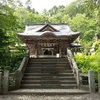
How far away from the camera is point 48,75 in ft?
39.5

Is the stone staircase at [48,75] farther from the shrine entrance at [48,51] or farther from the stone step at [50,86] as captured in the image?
the shrine entrance at [48,51]

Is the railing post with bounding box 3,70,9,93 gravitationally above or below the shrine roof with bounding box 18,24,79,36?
below

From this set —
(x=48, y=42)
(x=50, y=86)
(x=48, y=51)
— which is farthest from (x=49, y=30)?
(x=50, y=86)

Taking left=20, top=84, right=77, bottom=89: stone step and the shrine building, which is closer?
left=20, top=84, right=77, bottom=89: stone step

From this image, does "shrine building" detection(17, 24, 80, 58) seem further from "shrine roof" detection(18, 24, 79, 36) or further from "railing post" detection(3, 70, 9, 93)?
"railing post" detection(3, 70, 9, 93)

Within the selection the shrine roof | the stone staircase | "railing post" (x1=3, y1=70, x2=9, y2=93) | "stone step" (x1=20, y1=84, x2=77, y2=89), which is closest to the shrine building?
the shrine roof

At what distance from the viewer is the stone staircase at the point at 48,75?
1055cm

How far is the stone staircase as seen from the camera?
10555 millimetres

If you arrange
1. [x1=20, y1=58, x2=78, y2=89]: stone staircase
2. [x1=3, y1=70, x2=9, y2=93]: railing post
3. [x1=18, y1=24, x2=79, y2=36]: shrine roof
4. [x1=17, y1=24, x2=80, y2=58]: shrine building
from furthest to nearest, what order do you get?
[x1=18, y1=24, x2=79, y2=36]: shrine roof → [x1=17, y1=24, x2=80, y2=58]: shrine building → [x1=20, y1=58, x2=78, y2=89]: stone staircase → [x1=3, y1=70, x2=9, y2=93]: railing post

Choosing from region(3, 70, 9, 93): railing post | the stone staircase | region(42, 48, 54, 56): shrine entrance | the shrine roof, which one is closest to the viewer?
region(3, 70, 9, 93): railing post

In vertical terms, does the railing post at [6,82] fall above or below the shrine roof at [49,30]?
below

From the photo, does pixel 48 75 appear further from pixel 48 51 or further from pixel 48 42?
pixel 48 51

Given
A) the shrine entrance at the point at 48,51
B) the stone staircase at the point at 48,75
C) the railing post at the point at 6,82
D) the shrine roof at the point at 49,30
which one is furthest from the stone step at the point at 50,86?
the shrine entrance at the point at 48,51

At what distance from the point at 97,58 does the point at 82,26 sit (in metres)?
28.7
